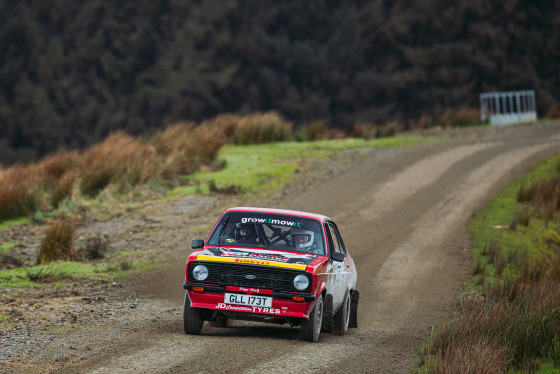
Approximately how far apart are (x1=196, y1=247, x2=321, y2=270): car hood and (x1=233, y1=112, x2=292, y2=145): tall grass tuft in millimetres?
24566

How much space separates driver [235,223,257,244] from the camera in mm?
11789

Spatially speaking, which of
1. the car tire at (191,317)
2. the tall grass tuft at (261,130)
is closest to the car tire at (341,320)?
the car tire at (191,317)

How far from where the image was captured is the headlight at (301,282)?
10.7m

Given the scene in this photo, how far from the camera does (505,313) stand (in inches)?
440

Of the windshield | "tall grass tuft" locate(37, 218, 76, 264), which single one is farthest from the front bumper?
"tall grass tuft" locate(37, 218, 76, 264)

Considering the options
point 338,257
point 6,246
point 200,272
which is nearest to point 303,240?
point 338,257

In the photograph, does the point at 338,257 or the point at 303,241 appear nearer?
the point at 338,257

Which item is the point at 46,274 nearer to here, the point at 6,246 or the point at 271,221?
the point at 6,246

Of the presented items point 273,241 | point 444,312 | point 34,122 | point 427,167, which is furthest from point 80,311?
point 34,122

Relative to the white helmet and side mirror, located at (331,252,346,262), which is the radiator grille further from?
the white helmet

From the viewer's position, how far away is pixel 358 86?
72188 millimetres

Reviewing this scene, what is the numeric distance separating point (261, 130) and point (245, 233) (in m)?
25.1

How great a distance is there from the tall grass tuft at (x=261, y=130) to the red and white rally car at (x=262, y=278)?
24.1 meters

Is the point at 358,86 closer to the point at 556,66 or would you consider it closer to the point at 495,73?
the point at 495,73
